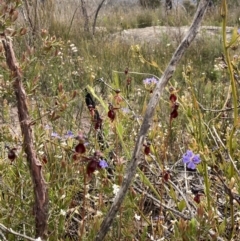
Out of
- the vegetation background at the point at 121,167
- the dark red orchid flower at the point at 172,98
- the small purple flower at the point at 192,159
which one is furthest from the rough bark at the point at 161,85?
the small purple flower at the point at 192,159

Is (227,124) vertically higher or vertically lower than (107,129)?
lower

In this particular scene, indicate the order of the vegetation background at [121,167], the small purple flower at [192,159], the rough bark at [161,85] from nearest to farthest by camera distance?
the rough bark at [161,85] < the vegetation background at [121,167] < the small purple flower at [192,159]

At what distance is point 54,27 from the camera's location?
5895mm

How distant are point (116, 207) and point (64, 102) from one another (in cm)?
38

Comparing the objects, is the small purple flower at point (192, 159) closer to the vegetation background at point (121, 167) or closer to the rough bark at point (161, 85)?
the vegetation background at point (121, 167)

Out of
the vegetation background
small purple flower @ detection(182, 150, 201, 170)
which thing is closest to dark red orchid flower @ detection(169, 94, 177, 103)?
the vegetation background

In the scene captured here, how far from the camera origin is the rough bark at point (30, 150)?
4.26 feet

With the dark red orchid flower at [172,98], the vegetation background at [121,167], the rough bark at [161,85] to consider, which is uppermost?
the rough bark at [161,85]

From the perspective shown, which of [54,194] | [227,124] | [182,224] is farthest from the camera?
[227,124]

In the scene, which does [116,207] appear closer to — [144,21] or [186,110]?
[186,110]

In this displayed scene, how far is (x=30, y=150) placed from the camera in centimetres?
133

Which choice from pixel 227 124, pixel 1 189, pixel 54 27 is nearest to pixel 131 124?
pixel 227 124

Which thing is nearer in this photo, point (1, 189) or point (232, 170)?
point (232, 170)

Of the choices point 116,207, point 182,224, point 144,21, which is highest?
point 116,207
